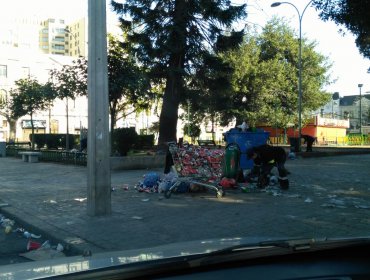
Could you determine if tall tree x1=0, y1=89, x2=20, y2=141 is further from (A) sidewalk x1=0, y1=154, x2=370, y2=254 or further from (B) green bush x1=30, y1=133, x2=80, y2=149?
(A) sidewalk x1=0, y1=154, x2=370, y2=254

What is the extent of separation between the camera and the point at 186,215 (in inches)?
313

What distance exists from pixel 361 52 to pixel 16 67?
215 ft

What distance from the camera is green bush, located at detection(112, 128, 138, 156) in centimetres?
1858

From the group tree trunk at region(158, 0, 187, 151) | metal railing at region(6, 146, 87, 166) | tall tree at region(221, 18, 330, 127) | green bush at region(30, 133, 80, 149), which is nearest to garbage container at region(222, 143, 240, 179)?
tree trunk at region(158, 0, 187, 151)

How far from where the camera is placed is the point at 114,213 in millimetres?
8391

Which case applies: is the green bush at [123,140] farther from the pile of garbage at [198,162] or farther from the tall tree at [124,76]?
the pile of garbage at [198,162]

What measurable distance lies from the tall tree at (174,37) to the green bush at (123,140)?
206cm

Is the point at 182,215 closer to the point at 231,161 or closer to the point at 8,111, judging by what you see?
the point at 231,161

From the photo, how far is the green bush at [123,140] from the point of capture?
18578 mm

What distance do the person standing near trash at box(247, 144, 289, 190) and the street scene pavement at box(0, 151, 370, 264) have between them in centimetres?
29

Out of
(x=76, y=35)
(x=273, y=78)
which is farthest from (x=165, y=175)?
(x=76, y=35)

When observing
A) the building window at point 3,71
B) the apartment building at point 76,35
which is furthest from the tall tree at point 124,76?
the apartment building at point 76,35

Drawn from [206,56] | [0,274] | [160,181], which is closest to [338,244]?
[0,274]

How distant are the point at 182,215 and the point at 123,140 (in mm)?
11069
